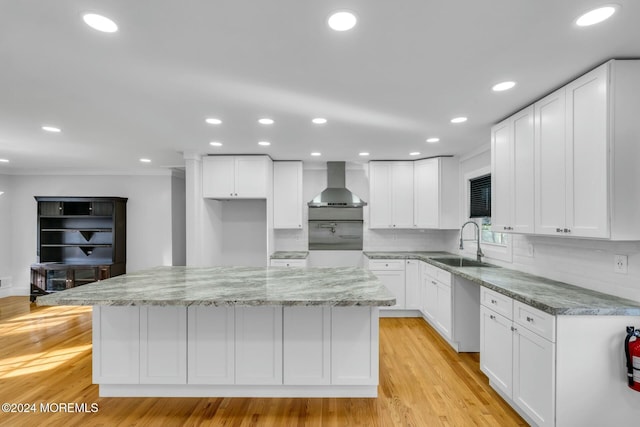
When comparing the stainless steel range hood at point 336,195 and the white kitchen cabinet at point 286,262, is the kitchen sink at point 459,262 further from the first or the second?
the white kitchen cabinet at point 286,262

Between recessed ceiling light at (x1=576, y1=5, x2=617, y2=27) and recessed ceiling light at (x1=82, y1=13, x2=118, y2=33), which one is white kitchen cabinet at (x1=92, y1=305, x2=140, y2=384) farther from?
recessed ceiling light at (x1=576, y1=5, x2=617, y2=27)

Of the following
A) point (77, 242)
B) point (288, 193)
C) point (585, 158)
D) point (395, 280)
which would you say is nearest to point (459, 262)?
point (395, 280)

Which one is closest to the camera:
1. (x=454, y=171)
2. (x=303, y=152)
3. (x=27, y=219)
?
(x=303, y=152)

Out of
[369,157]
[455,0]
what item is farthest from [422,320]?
[455,0]

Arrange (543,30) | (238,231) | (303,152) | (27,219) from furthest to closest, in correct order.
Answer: (27,219)
(238,231)
(303,152)
(543,30)

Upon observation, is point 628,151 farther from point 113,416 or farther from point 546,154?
point 113,416

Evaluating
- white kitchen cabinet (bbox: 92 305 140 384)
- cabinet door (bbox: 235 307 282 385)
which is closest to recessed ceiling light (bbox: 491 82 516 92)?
cabinet door (bbox: 235 307 282 385)

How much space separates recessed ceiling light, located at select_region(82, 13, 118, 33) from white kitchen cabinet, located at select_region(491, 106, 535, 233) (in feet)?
9.61

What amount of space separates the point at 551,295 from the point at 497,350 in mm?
682

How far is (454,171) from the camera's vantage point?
15.1ft

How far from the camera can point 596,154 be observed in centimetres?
190

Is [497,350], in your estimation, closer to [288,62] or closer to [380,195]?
[288,62]

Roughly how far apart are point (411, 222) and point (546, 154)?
263 centimetres

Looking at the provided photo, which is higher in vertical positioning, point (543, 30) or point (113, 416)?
point (543, 30)
